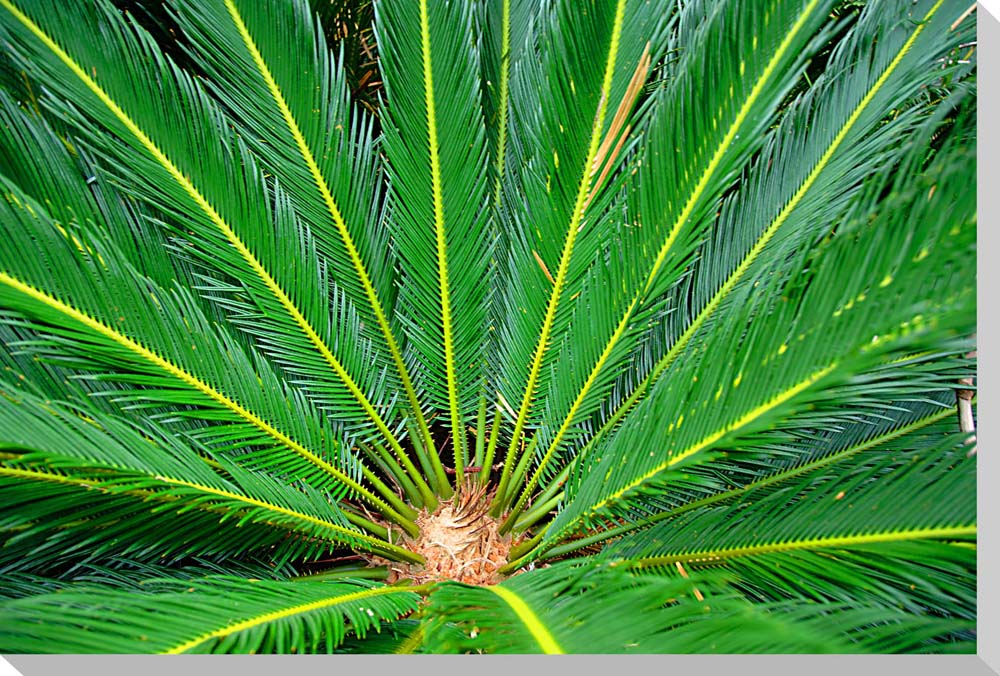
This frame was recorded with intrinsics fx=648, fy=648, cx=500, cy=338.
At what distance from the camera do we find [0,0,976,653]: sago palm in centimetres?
78

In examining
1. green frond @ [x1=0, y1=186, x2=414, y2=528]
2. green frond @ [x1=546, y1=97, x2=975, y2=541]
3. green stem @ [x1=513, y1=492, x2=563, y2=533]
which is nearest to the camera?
green frond @ [x1=546, y1=97, x2=975, y2=541]

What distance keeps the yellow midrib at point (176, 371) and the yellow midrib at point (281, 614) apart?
0.24 meters

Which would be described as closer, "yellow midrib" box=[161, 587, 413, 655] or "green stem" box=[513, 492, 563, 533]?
"yellow midrib" box=[161, 587, 413, 655]

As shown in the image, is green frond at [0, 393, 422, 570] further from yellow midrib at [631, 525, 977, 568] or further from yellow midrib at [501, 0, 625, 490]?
yellow midrib at [631, 525, 977, 568]

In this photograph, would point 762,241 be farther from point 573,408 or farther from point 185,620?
point 185,620

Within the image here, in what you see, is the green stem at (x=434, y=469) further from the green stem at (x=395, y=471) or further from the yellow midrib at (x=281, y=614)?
the yellow midrib at (x=281, y=614)

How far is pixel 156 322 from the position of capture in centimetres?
100

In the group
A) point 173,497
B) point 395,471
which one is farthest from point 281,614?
point 395,471

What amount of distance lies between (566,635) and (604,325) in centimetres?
57

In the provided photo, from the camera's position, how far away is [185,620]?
0.77 metres

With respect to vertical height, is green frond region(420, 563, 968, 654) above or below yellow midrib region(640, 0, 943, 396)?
below

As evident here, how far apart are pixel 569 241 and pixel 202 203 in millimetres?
654

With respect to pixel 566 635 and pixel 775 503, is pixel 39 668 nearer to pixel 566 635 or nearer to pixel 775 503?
pixel 566 635
